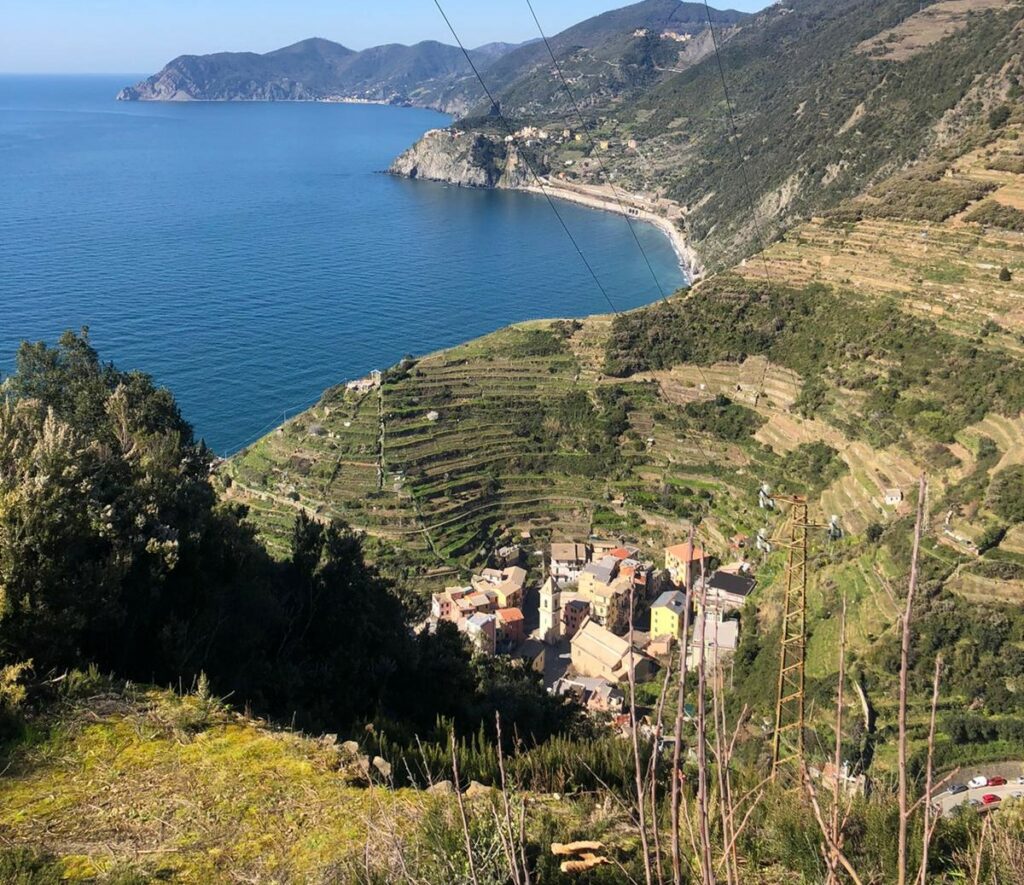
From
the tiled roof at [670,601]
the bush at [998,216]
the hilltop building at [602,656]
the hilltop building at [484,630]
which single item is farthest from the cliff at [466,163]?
the hilltop building at [602,656]

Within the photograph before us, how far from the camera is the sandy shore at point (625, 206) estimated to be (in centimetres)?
5779

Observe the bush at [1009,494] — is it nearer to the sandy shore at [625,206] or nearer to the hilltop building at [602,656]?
the hilltop building at [602,656]

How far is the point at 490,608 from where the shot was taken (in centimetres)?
2025

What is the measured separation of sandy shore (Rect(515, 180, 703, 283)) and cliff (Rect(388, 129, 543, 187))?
9.50 feet

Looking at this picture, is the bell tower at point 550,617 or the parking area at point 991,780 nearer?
the parking area at point 991,780

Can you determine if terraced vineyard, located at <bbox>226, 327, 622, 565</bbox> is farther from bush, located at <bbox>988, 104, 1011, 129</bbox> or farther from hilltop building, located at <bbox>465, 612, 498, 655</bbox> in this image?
bush, located at <bbox>988, 104, 1011, 129</bbox>

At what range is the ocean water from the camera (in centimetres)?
3500

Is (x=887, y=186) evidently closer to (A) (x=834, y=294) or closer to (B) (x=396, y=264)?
(A) (x=834, y=294)

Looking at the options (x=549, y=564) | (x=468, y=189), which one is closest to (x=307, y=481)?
(x=549, y=564)

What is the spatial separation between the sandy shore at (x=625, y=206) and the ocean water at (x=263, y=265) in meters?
1.10

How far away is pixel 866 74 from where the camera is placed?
2394 inches

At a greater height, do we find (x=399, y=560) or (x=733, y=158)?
(x=733, y=158)

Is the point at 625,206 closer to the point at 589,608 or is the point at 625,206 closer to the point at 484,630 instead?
the point at 589,608

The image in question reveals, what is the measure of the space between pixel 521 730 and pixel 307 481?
19793mm
